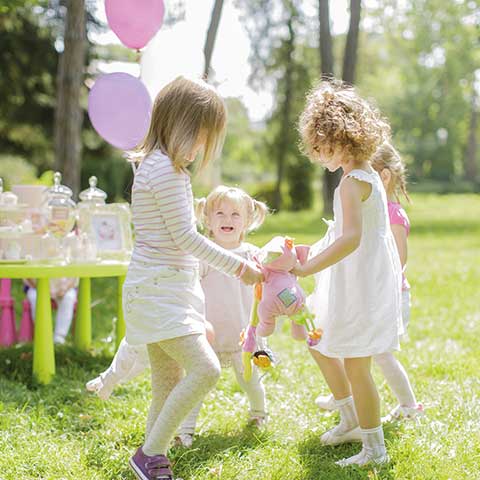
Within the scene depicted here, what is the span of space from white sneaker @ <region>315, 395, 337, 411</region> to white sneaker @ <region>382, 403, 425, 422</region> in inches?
10.7

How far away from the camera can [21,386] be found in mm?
4020

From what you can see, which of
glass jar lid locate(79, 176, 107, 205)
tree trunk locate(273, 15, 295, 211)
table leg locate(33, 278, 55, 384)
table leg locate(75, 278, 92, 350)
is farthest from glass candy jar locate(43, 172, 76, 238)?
tree trunk locate(273, 15, 295, 211)

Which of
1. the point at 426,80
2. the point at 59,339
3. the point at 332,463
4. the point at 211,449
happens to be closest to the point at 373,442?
the point at 332,463

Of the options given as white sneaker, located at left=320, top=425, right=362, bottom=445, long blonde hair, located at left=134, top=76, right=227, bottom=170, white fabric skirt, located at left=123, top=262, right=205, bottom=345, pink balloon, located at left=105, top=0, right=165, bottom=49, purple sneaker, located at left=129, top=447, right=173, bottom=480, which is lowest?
white sneaker, located at left=320, top=425, right=362, bottom=445

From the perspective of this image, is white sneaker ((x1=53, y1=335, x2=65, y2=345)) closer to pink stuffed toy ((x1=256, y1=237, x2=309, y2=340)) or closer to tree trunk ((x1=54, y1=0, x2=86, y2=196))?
→ pink stuffed toy ((x1=256, y1=237, x2=309, y2=340))

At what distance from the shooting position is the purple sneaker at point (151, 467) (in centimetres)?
271

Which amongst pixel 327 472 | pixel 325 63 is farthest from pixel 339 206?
pixel 325 63

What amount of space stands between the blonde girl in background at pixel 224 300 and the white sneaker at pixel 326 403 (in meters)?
0.35

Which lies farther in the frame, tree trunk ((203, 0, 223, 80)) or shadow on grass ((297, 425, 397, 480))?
tree trunk ((203, 0, 223, 80))

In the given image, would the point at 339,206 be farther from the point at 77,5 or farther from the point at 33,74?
the point at 33,74

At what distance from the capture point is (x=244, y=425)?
3514 millimetres

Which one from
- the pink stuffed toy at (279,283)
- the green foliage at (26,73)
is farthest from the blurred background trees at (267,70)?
the pink stuffed toy at (279,283)

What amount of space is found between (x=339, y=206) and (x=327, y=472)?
103 cm

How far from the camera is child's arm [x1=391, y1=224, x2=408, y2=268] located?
3.53 metres
